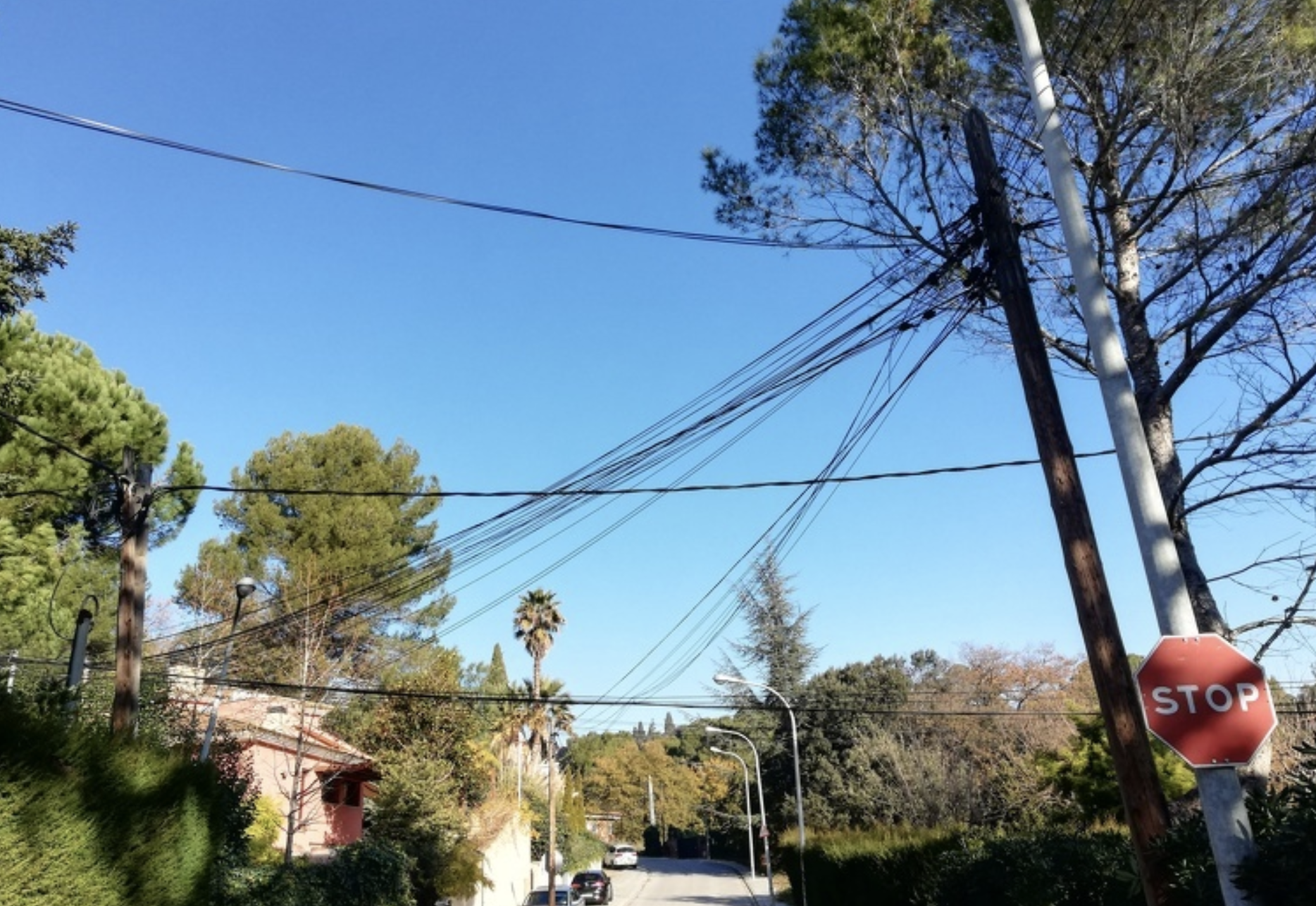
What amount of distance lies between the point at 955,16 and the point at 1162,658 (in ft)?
32.6

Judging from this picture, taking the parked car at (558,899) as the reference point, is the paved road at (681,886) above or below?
below

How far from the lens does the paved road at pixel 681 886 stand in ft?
124

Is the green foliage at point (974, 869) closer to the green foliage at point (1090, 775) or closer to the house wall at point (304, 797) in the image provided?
the green foliage at point (1090, 775)

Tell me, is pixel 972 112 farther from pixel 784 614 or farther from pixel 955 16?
pixel 784 614

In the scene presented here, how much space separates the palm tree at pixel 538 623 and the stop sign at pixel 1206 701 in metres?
38.9

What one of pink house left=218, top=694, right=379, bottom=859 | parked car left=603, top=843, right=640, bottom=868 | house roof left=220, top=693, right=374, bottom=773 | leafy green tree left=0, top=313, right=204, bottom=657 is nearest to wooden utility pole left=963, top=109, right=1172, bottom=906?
leafy green tree left=0, top=313, right=204, bottom=657

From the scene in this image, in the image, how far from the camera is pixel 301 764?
25906 mm

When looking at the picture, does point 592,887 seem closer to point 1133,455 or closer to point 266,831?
point 266,831

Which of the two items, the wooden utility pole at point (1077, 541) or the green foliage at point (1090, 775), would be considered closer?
the wooden utility pole at point (1077, 541)

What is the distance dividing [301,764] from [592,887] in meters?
14.7

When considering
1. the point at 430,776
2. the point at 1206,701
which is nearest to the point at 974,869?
the point at 1206,701

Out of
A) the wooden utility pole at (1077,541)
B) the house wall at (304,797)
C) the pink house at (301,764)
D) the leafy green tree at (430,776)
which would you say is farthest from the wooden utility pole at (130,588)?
the leafy green tree at (430,776)

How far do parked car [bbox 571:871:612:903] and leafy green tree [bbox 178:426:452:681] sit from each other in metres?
11.3

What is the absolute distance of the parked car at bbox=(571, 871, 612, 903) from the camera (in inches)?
1391
